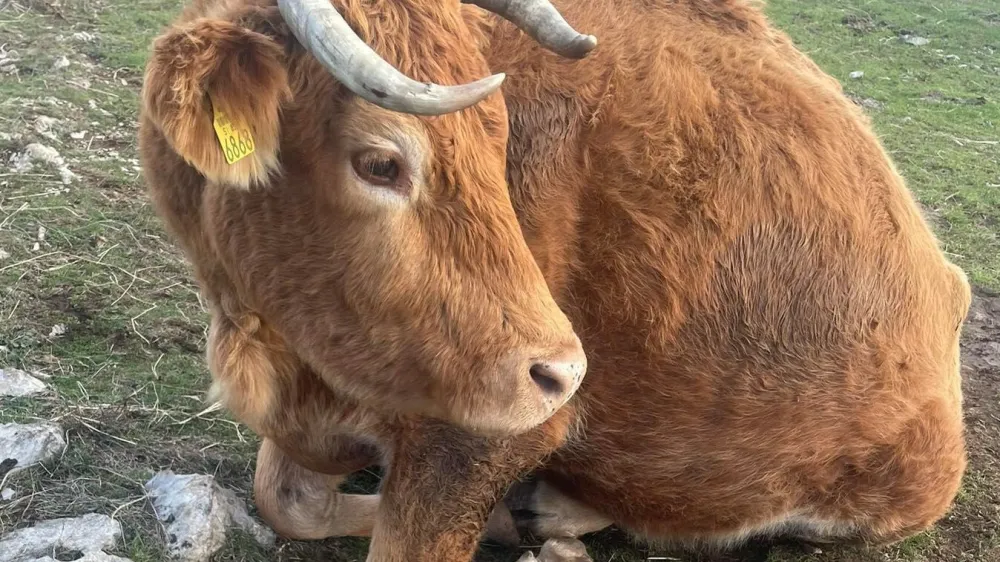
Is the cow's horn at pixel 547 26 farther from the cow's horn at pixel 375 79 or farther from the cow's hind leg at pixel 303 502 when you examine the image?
the cow's hind leg at pixel 303 502

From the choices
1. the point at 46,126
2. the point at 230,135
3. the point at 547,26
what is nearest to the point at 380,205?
the point at 230,135

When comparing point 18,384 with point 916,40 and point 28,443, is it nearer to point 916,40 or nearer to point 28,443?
point 28,443

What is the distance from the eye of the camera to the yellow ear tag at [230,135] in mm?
2266

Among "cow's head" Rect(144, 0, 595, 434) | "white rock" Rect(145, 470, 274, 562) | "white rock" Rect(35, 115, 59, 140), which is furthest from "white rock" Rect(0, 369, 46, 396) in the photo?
"white rock" Rect(35, 115, 59, 140)

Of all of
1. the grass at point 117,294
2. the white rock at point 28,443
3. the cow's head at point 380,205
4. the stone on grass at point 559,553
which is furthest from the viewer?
the stone on grass at point 559,553

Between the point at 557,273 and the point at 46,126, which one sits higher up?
the point at 557,273

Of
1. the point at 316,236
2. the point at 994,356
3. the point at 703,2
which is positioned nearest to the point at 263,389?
the point at 316,236

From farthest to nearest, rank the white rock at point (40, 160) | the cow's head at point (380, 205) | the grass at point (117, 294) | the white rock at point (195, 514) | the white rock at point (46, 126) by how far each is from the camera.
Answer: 1. the white rock at point (46, 126)
2. the white rock at point (40, 160)
3. the grass at point (117, 294)
4. the white rock at point (195, 514)
5. the cow's head at point (380, 205)

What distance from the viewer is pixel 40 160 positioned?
17.9 feet

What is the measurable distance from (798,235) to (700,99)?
647mm

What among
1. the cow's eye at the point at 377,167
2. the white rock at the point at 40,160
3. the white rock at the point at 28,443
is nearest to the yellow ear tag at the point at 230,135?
the cow's eye at the point at 377,167

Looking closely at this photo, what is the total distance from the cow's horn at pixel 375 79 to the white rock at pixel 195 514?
182cm

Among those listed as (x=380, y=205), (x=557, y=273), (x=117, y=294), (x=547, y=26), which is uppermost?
(x=547, y=26)

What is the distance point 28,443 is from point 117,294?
53.9 inches
